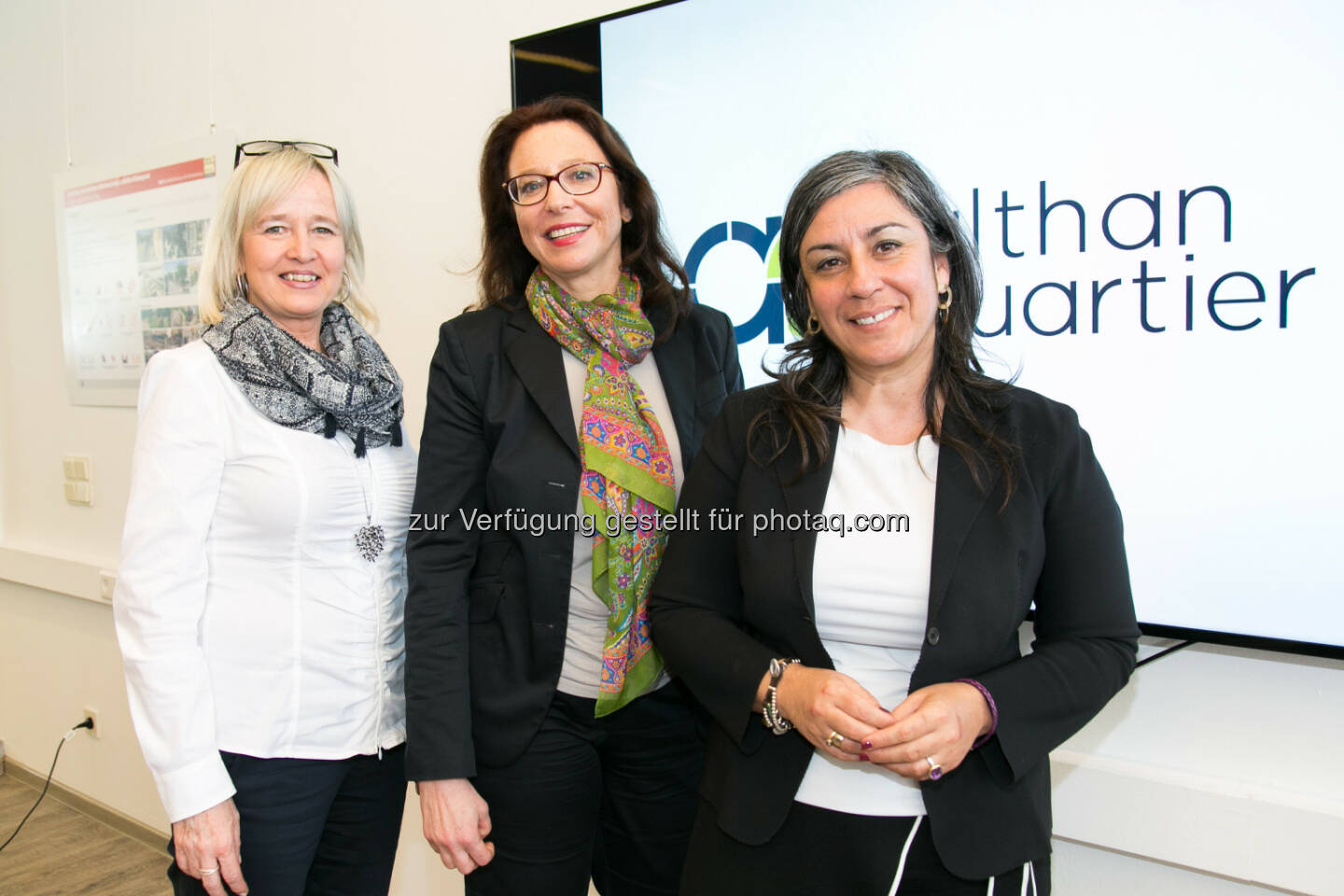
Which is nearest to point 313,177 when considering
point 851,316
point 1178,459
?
point 851,316

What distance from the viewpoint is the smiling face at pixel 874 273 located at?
116cm

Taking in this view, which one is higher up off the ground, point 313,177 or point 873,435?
point 313,177

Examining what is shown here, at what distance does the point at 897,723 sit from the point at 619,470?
56 cm

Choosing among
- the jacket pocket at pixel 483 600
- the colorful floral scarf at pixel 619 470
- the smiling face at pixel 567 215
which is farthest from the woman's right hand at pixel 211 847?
the smiling face at pixel 567 215

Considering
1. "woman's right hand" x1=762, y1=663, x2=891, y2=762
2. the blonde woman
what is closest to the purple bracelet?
"woman's right hand" x1=762, y1=663, x2=891, y2=762

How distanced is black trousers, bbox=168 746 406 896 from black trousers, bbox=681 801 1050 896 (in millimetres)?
582

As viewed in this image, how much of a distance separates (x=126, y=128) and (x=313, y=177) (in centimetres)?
216

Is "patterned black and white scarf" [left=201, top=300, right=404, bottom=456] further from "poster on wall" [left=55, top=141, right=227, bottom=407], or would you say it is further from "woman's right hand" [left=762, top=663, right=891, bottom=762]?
"poster on wall" [left=55, top=141, right=227, bottom=407]

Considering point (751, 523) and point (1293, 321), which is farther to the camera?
point (1293, 321)

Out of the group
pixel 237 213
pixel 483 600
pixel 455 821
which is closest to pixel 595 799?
pixel 455 821

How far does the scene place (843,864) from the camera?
1.09 m

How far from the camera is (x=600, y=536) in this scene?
1371 mm

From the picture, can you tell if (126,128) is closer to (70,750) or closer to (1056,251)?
(70,750)

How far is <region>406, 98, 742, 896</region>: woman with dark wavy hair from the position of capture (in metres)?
1.36
